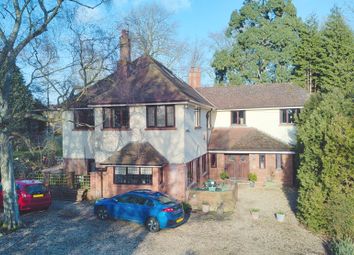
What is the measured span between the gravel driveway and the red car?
1.58ft

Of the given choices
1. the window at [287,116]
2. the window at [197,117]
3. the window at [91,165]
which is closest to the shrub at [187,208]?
the window at [197,117]

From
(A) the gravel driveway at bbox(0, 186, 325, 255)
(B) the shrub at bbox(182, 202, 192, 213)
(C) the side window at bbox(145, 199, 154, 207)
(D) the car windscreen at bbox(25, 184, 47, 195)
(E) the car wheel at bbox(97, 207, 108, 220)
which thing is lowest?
(A) the gravel driveway at bbox(0, 186, 325, 255)

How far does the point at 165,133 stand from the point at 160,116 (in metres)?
1.06

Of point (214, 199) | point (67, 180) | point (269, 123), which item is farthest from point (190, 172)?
point (269, 123)

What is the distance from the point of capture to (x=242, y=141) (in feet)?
85.0

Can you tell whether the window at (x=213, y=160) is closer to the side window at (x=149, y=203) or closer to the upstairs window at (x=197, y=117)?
the upstairs window at (x=197, y=117)

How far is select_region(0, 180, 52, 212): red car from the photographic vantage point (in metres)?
16.8

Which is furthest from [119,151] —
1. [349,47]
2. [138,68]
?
[349,47]

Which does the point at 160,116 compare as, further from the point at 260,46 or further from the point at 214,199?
the point at 260,46

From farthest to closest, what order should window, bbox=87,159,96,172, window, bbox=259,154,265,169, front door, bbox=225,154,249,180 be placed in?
front door, bbox=225,154,249,180
window, bbox=259,154,265,169
window, bbox=87,159,96,172

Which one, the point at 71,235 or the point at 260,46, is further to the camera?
the point at 260,46

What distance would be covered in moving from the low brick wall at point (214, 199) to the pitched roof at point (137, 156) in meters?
2.66

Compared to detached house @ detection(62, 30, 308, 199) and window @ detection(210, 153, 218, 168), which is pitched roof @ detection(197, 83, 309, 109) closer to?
detached house @ detection(62, 30, 308, 199)

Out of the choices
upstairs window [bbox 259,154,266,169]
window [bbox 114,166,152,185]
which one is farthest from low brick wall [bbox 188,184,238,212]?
upstairs window [bbox 259,154,266,169]
